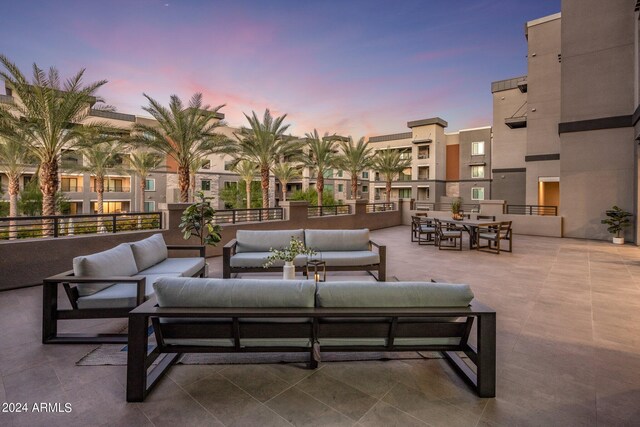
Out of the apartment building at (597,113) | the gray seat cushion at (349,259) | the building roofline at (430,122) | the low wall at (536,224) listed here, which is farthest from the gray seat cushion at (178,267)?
the building roofline at (430,122)

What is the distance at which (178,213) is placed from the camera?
8312mm

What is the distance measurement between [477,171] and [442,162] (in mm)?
3889

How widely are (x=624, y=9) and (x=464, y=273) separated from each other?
44.1 feet

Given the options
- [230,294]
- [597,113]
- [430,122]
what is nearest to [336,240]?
[230,294]

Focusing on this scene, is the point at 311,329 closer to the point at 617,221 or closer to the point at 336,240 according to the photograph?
the point at 336,240

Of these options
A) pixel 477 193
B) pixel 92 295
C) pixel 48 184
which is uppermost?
pixel 477 193

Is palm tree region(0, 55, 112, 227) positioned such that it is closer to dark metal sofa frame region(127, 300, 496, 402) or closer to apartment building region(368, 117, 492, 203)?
dark metal sofa frame region(127, 300, 496, 402)

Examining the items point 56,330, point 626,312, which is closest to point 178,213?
point 56,330

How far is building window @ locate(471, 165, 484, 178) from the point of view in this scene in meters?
30.4

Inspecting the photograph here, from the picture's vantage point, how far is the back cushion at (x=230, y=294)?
2.52 meters

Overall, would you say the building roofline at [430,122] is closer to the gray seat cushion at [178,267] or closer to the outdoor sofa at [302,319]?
the gray seat cushion at [178,267]

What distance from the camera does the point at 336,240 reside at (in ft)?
20.9

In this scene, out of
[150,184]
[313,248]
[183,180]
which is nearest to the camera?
[313,248]

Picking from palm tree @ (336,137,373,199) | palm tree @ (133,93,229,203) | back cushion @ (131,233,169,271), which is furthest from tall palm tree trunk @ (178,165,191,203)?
palm tree @ (336,137,373,199)
